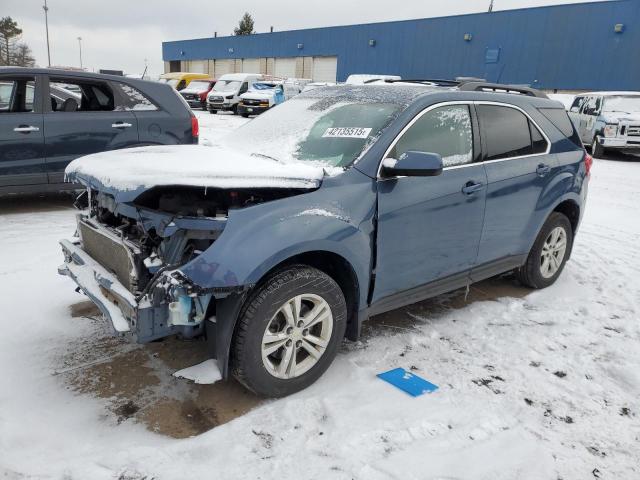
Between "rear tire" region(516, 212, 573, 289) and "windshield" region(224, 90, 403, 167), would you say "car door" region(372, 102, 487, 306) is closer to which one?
"windshield" region(224, 90, 403, 167)

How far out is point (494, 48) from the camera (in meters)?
29.5

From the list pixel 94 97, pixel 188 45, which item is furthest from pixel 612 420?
pixel 188 45

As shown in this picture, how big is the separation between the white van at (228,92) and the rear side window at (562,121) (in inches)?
882

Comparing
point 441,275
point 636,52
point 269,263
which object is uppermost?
point 636,52

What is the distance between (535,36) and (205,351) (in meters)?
29.7

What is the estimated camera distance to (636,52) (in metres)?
24.3

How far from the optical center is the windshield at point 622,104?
561 inches

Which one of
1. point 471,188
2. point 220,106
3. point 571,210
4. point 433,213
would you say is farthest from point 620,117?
point 220,106

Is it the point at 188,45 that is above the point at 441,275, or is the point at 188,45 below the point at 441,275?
above

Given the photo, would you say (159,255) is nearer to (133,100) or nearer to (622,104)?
(133,100)

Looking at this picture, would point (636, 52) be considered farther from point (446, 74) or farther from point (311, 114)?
point (311, 114)

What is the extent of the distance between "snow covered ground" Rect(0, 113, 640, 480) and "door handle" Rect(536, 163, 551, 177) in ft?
3.68

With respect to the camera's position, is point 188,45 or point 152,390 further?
point 188,45

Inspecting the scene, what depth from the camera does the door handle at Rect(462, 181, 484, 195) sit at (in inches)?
146
